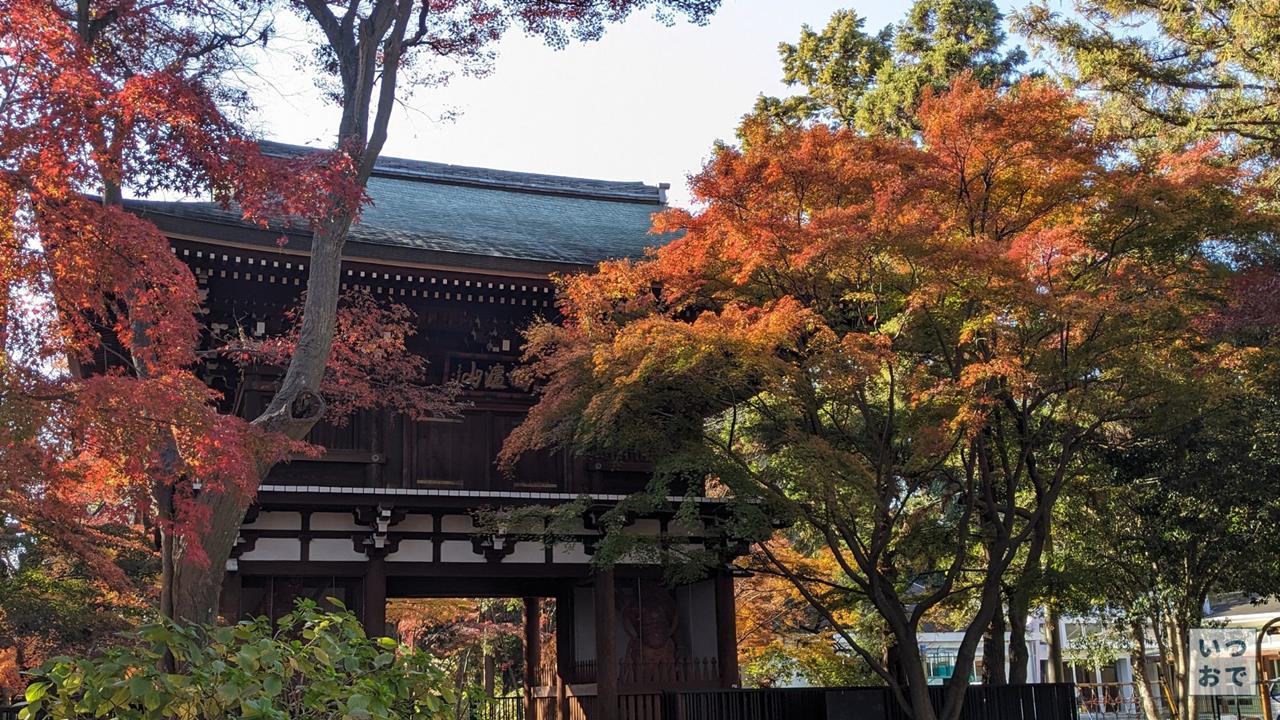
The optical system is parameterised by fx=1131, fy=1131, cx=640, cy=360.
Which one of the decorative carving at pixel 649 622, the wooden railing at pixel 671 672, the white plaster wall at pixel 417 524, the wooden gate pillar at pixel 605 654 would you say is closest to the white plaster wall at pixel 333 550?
the white plaster wall at pixel 417 524

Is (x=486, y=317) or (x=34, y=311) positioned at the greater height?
(x=486, y=317)

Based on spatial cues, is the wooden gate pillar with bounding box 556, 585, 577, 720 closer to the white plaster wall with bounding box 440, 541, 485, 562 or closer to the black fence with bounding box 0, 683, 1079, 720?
the black fence with bounding box 0, 683, 1079, 720

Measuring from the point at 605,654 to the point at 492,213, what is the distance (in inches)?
284

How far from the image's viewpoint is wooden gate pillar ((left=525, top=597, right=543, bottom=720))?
53.4ft

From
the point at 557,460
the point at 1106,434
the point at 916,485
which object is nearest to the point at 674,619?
the point at 557,460

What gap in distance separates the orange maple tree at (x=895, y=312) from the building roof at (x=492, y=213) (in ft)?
6.08

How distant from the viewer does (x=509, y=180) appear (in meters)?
20.9

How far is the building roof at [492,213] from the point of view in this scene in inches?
503

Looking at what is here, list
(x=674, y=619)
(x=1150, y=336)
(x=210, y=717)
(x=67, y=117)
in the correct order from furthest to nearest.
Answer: (x=674, y=619) → (x=1150, y=336) → (x=67, y=117) → (x=210, y=717)

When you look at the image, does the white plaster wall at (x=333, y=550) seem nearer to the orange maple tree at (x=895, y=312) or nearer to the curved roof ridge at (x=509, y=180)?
the orange maple tree at (x=895, y=312)

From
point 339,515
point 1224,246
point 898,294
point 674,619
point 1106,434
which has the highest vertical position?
point 1224,246

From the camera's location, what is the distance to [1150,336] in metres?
11.1

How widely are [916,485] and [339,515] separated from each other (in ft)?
21.3

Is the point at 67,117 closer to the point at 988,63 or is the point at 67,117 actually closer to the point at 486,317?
the point at 486,317
